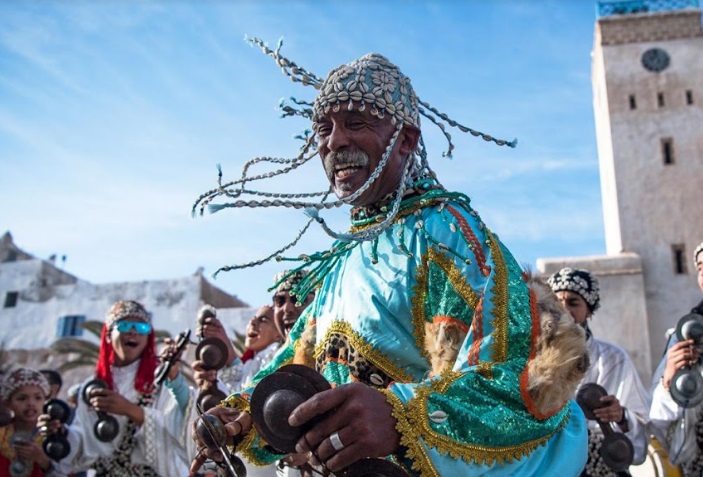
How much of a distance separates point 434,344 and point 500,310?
0.25 meters

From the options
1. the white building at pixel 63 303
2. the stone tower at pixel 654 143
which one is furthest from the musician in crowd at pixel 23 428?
the stone tower at pixel 654 143

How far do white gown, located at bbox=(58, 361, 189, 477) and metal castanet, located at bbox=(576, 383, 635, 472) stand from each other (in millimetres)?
3153

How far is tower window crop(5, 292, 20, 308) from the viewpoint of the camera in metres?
33.8

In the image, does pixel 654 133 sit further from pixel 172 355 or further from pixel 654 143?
pixel 172 355

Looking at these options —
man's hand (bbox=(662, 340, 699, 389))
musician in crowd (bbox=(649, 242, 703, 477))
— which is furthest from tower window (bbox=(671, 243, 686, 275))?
man's hand (bbox=(662, 340, 699, 389))

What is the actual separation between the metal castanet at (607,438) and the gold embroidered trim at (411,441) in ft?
10.8

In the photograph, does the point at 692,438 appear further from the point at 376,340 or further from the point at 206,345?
the point at 376,340

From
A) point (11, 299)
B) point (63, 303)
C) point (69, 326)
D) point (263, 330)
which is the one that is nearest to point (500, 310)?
point (263, 330)

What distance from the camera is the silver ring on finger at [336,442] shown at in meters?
1.83

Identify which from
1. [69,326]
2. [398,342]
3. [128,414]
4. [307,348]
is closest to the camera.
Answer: [398,342]

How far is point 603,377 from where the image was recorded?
19.5 ft

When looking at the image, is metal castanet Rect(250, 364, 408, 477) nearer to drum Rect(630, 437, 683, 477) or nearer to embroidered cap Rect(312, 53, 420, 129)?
embroidered cap Rect(312, 53, 420, 129)

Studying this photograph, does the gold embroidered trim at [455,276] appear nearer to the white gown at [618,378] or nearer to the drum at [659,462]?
the white gown at [618,378]

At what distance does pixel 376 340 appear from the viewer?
8.16 ft
